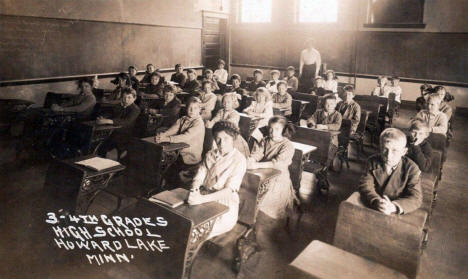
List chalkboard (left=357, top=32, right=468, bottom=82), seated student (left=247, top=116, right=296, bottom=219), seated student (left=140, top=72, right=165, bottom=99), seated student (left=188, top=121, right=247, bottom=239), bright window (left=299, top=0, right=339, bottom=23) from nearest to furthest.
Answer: seated student (left=188, top=121, right=247, bottom=239) → seated student (left=247, top=116, right=296, bottom=219) → seated student (left=140, top=72, right=165, bottom=99) → chalkboard (left=357, top=32, right=468, bottom=82) → bright window (left=299, top=0, right=339, bottom=23)

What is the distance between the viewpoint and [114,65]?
30.7 ft

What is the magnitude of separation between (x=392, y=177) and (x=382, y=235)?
48cm

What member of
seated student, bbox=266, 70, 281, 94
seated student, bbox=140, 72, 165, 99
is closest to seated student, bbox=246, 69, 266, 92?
seated student, bbox=266, 70, 281, 94

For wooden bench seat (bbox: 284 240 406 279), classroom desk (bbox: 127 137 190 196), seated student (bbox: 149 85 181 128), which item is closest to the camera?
wooden bench seat (bbox: 284 240 406 279)

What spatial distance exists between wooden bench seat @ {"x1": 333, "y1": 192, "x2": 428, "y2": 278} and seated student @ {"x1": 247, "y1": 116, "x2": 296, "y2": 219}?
3.51ft

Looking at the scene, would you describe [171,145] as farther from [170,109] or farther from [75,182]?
[170,109]

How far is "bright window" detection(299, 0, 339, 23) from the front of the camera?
11.9 meters

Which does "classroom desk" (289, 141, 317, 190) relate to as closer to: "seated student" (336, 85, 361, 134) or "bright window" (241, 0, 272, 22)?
"seated student" (336, 85, 361, 134)

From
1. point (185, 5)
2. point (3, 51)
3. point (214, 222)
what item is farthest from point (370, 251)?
point (185, 5)

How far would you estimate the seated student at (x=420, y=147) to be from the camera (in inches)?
127

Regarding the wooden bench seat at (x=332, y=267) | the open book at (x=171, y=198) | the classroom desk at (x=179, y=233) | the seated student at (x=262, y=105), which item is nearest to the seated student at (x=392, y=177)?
the wooden bench seat at (x=332, y=267)

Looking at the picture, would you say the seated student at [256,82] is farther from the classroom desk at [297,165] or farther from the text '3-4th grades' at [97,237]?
the text '3-4th grades' at [97,237]

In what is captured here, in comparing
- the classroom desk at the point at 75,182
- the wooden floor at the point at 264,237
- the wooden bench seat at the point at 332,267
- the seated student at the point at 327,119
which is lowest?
the wooden floor at the point at 264,237

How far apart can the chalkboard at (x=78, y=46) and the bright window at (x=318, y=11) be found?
14.2ft
